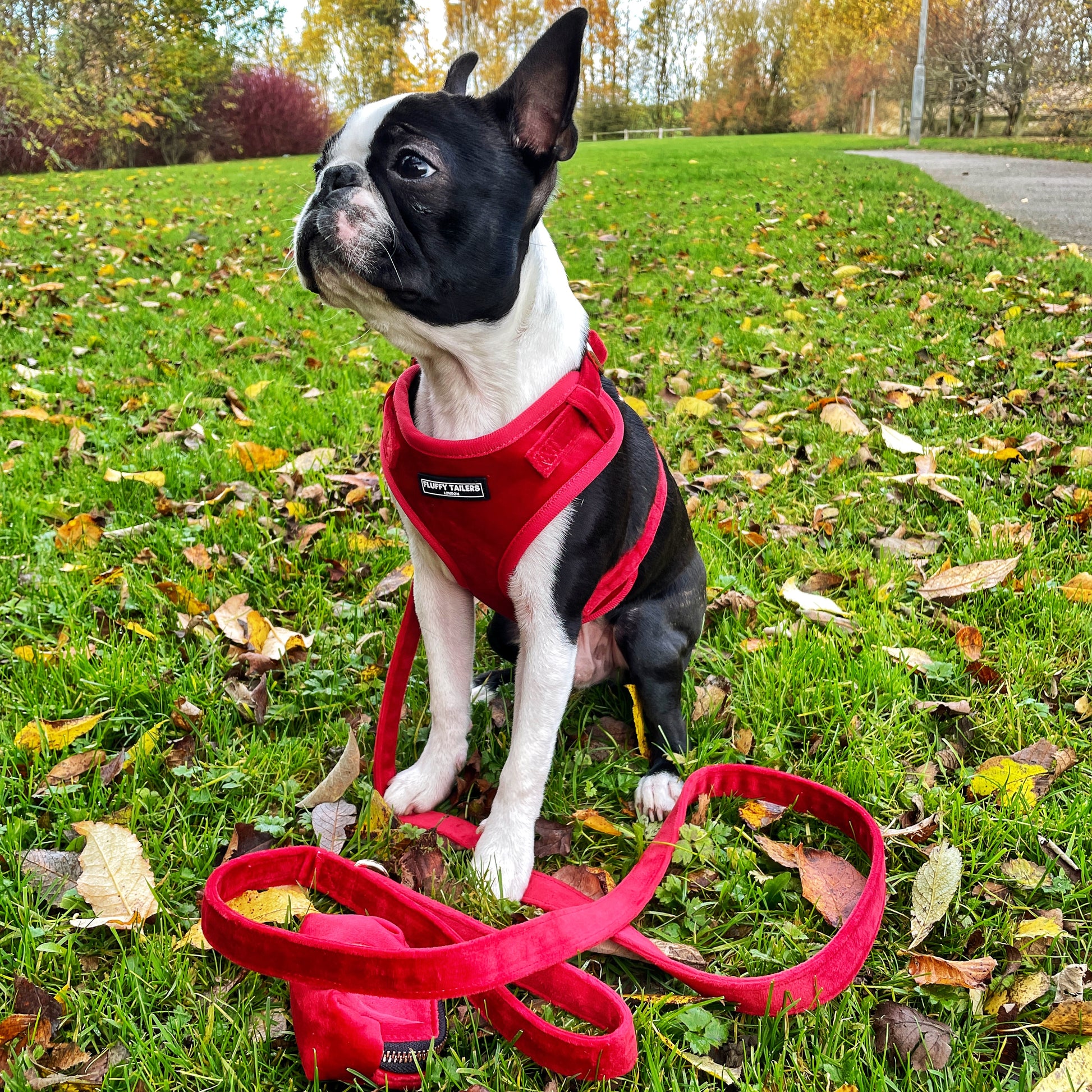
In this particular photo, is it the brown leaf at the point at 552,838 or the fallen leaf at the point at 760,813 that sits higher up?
the fallen leaf at the point at 760,813

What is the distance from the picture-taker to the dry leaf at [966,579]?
3016mm

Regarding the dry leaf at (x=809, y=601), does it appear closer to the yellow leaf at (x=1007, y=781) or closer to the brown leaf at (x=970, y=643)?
the brown leaf at (x=970, y=643)

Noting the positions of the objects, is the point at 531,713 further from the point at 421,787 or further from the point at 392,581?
the point at 392,581

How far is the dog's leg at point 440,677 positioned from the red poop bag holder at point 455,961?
0.38m

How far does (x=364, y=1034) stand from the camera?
4.94 feet

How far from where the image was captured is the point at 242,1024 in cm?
161

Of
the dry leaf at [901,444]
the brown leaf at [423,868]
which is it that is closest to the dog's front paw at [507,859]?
the brown leaf at [423,868]

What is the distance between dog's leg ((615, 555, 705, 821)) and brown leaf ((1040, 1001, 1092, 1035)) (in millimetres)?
909

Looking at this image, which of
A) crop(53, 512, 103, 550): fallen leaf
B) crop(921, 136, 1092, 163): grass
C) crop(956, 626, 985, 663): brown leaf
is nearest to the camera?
crop(956, 626, 985, 663): brown leaf

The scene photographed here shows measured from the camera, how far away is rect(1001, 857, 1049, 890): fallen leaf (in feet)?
6.35

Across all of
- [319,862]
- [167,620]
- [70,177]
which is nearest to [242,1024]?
[319,862]

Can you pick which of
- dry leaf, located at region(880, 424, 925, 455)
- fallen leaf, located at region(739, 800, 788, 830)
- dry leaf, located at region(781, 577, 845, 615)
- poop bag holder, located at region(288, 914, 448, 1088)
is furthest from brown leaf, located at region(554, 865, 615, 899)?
dry leaf, located at region(880, 424, 925, 455)

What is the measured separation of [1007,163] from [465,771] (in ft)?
60.7

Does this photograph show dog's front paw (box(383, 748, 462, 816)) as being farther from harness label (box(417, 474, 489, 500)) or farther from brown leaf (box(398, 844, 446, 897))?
harness label (box(417, 474, 489, 500))
